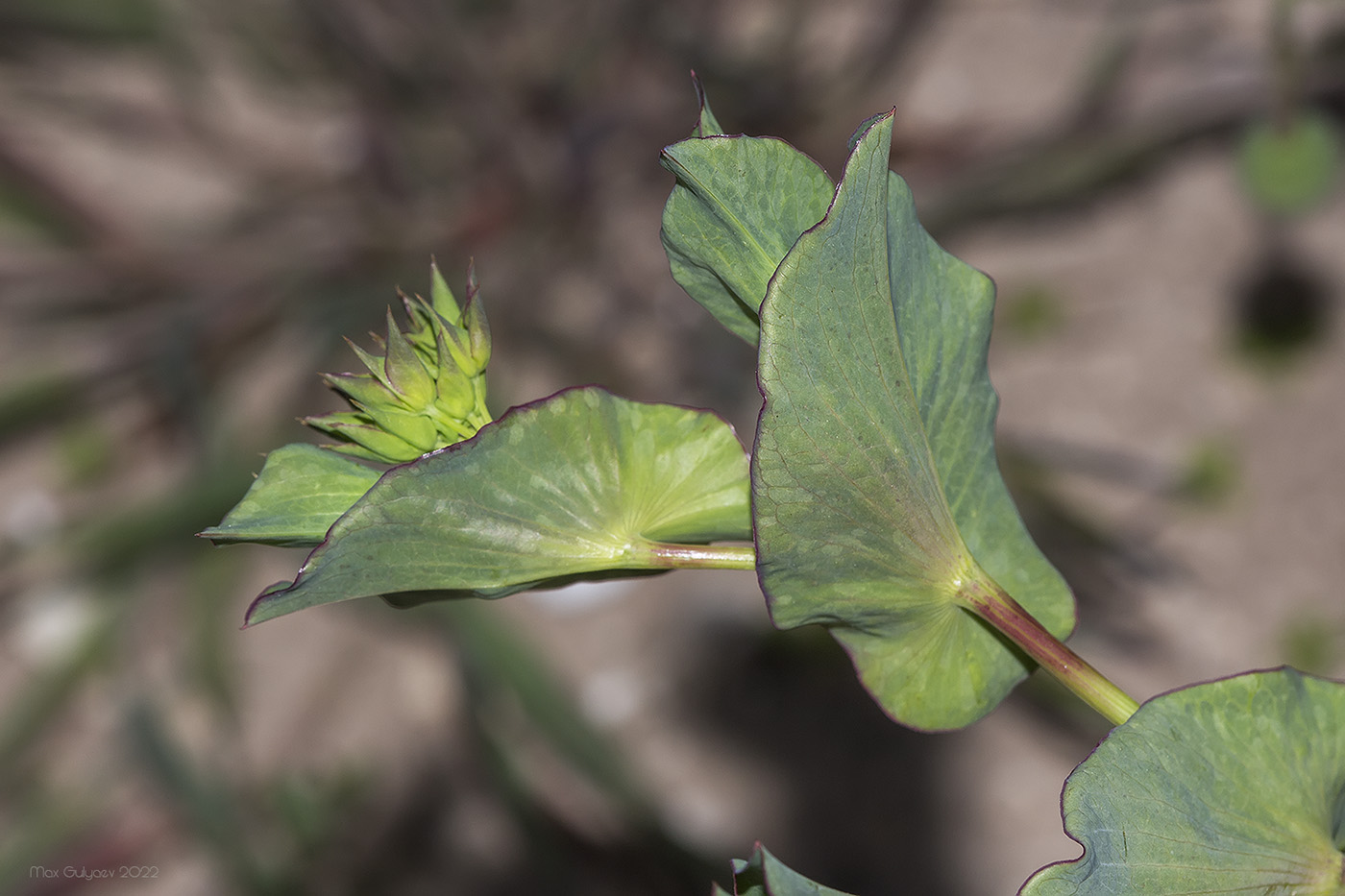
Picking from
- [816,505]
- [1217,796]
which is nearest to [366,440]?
[816,505]

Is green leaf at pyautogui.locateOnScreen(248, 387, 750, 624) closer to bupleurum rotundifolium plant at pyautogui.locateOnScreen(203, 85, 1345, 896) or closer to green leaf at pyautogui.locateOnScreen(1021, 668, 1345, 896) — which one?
bupleurum rotundifolium plant at pyautogui.locateOnScreen(203, 85, 1345, 896)

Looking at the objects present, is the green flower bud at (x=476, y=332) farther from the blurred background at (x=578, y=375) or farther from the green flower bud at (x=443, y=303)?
the blurred background at (x=578, y=375)

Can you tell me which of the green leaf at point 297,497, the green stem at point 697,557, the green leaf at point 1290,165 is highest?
the green leaf at point 1290,165

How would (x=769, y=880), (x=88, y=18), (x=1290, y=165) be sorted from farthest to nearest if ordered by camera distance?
(x=88, y=18) < (x=1290, y=165) < (x=769, y=880)

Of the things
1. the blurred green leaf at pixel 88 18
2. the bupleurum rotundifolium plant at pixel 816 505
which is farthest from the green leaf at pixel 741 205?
the blurred green leaf at pixel 88 18

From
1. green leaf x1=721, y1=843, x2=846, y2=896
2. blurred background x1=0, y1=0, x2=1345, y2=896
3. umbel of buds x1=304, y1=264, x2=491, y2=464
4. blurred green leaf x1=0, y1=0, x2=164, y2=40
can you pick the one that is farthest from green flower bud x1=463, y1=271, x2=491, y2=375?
blurred green leaf x1=0, y1=0, x2=164, y2=40

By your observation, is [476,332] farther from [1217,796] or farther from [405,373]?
[1217,796]

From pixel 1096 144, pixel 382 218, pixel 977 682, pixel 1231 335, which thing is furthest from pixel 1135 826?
pixel 382 218
